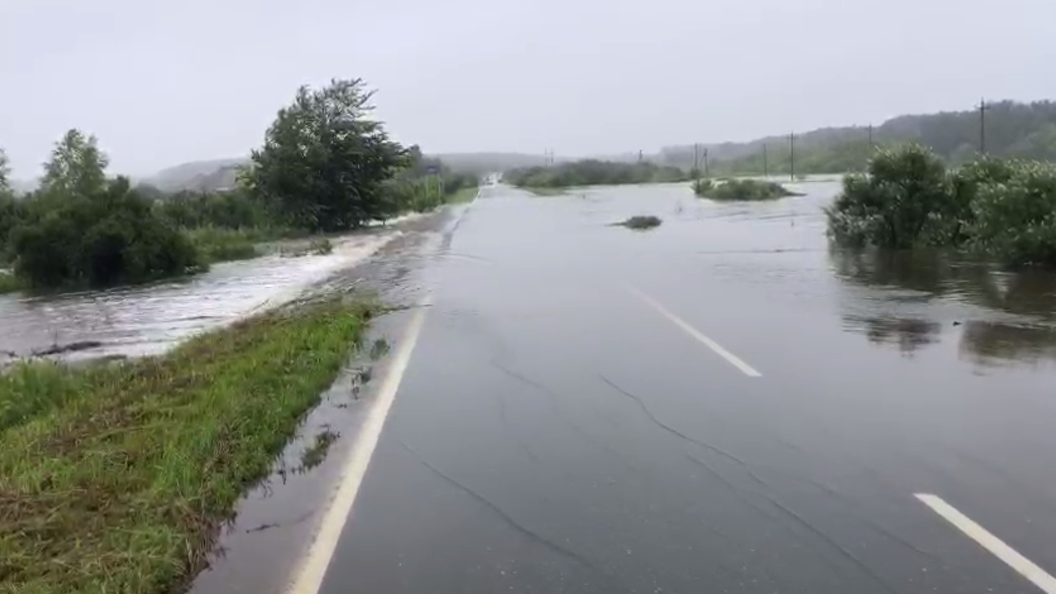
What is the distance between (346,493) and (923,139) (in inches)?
2158

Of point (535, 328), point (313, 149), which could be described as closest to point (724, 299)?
point (535, 328)

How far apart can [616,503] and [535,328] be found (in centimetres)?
739

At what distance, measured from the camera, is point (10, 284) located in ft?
77.1

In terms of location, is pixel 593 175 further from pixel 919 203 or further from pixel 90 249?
pixel 90 249

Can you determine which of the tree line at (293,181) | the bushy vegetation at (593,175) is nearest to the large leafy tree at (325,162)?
the tree line at (293,181)

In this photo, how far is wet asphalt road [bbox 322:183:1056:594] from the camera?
5352 mm

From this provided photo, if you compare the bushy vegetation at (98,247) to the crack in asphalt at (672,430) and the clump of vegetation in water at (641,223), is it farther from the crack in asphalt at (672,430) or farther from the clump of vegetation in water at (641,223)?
the clump of vegetation in water at (641,223)

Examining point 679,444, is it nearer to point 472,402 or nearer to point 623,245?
point 472,402

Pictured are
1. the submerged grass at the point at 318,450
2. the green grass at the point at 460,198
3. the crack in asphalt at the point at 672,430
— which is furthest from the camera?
the green grass at the point at 460,198

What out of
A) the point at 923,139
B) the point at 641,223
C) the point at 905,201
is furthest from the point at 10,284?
the point at 923,139

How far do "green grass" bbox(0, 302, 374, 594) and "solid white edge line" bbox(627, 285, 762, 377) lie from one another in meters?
3.89

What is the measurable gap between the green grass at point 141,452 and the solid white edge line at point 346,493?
21.5 inches

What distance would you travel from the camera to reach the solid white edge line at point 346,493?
5.30 m

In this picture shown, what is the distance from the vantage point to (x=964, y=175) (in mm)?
24156
